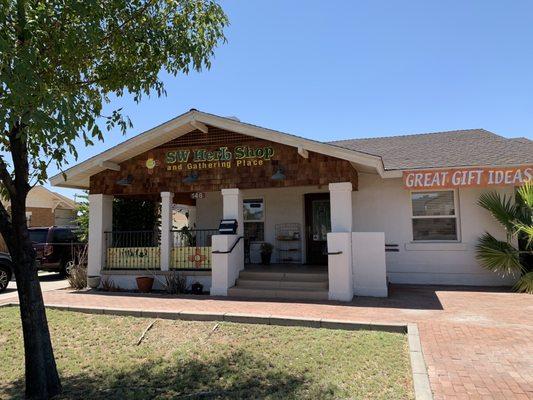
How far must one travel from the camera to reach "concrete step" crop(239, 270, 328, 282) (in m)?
10.3

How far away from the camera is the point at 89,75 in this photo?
557 centimetres

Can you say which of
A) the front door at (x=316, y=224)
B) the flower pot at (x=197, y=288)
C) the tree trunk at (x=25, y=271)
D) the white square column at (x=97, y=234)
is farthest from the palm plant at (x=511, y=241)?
the white square column at (x=97, y=234)

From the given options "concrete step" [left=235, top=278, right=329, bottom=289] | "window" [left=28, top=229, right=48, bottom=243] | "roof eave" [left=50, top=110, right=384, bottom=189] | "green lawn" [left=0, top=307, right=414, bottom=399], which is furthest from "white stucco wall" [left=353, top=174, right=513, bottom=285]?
"window" [left=28, top=229, right=48, bottom=243]

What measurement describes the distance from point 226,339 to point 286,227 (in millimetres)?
7208

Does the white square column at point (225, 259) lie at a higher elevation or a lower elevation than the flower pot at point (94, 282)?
higher

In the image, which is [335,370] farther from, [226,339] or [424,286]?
[424,286]

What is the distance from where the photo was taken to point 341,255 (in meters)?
9.53

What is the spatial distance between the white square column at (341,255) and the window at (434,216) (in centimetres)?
304

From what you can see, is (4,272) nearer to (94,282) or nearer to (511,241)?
(94,282)

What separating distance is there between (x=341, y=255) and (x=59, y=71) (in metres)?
6.77

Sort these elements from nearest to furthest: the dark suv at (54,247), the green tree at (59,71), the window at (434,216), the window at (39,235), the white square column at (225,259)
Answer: the green tree at (59,71) → the white square column at (225,259) → the window at (434,216) → the dark suv at (54,247) → the window at (39,235)

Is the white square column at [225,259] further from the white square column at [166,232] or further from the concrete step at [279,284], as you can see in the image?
the white square column at [166,232]

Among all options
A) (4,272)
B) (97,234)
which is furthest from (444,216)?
(4,272)

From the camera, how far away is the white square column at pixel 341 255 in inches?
371
